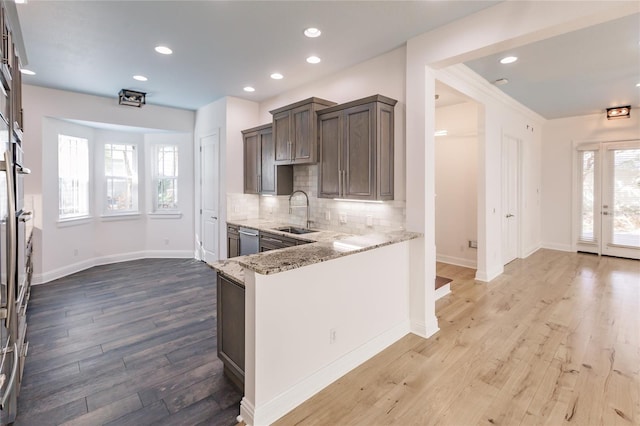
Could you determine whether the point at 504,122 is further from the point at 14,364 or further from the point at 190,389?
the point at 14,364

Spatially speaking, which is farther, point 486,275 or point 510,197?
point 510,197

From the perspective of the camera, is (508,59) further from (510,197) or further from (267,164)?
(267,164)

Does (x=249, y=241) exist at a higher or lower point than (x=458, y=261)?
higher

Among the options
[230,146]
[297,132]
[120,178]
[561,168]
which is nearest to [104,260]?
[120,178]

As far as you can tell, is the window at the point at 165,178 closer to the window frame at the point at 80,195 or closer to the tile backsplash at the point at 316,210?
the window frame at the point at 80,195

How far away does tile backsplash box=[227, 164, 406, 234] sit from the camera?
3.54 metres

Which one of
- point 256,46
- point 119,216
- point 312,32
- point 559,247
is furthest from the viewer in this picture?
point 559,247

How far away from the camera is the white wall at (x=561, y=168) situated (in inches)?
250

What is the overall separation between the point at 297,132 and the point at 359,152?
1.03 metres

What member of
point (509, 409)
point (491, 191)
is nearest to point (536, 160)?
point (491, 191)

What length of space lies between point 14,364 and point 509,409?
2926 millimetres

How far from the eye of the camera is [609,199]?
6242mm

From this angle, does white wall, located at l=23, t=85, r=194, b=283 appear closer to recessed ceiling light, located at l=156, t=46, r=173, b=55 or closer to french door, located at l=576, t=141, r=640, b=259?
recessed ceiling light, located at l=156, t=46, r=173, b=55

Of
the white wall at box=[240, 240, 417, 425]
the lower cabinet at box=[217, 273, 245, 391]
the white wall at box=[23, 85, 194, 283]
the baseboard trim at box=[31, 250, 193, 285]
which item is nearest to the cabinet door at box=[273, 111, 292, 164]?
the white wall at box=[240, 240, 417, 425]
